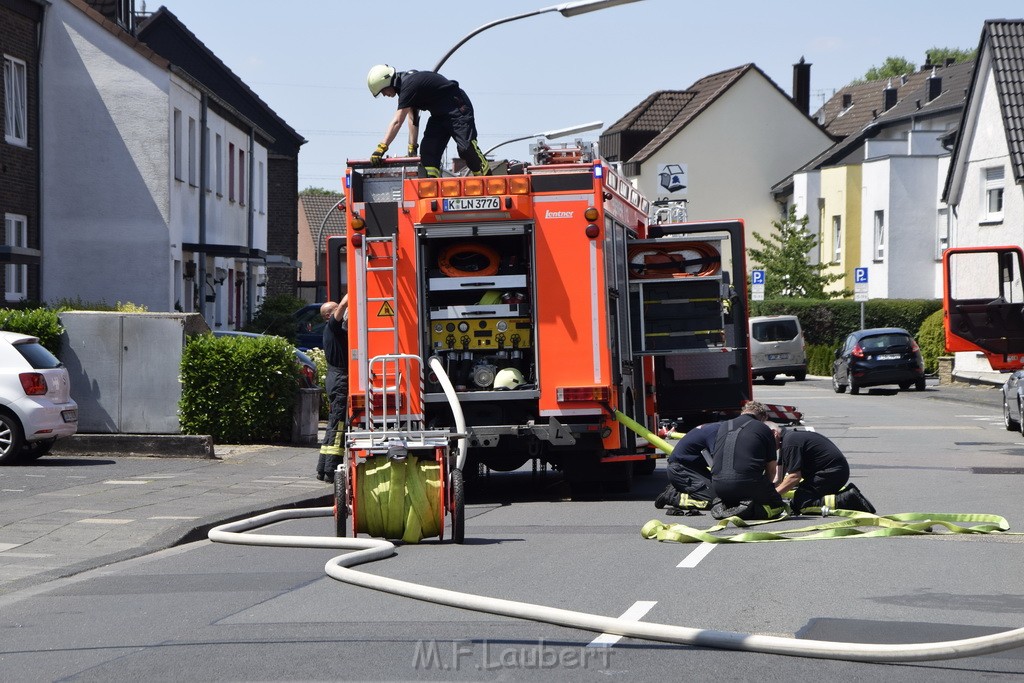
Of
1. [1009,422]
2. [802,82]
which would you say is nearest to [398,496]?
[1009,422]

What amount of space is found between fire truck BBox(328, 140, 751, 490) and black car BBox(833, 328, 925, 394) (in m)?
22.9

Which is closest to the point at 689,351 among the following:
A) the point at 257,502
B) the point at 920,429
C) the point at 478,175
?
the point at 478,175

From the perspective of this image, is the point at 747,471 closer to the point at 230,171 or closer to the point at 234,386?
the point at 234,386

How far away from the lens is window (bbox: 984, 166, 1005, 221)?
40594 millimetres

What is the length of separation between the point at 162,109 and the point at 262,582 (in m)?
24.4

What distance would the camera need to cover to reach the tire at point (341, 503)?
36.7ft

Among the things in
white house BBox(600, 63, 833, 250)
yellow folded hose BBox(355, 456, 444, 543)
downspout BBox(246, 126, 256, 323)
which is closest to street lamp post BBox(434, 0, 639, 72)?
yellow folded hose BBox(355, 456, 444, 543)

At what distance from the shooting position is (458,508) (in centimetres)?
1100

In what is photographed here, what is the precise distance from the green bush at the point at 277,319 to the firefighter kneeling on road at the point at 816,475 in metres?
22.2

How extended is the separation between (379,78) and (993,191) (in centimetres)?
2978

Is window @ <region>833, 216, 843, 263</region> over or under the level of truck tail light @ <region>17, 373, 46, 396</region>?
over

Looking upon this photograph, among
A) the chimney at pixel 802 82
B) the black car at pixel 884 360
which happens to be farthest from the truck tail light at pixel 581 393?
the chimney at pixel 802 82

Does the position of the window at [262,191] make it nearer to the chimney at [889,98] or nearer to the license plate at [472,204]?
the license plate at [472,204]

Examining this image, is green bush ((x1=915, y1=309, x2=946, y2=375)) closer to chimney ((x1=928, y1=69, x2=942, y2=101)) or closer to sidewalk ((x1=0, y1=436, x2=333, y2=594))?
chimney ((x1=928, y1=69, x2=942, y2=101))
